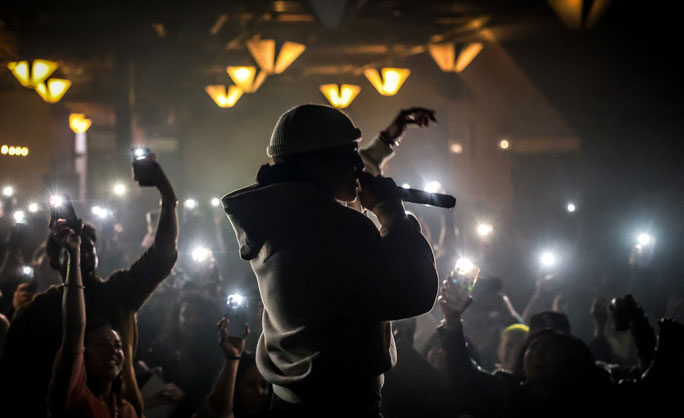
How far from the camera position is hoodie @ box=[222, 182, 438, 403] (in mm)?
2043

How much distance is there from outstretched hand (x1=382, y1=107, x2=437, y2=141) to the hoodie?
3.70ft

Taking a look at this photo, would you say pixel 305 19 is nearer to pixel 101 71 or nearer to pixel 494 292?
pixel 494 292

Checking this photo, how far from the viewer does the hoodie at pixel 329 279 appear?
2.04 m

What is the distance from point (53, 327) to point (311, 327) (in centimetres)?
197

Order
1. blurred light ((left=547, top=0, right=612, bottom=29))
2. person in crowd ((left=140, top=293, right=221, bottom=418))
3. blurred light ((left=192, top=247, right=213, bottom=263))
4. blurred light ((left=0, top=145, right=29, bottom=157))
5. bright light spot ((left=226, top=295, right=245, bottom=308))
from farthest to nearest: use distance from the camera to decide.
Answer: blurred light ((left=0, top=145, right=29, bottom=157)) < blurred light ((left=547, top=0, right=612, bottom=29)) < blurred light ((left=192, top=247, right=213, bottom=263)) < person in crowd ((left=140, top=293, right=221, bottom=418)) < bright light spot ((left=226, top=295, right=245, bottom=308))

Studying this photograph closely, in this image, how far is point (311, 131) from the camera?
220 centimetres

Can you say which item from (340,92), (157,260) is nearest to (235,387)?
(157,260)

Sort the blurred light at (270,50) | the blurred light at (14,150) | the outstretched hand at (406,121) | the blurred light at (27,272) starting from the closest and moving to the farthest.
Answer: the outstretched hand at (406,121) < the blurred light at (27,272) < the blurred light at (270,50) < the blurred light at (14,150)

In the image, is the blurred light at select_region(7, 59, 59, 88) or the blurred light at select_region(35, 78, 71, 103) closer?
the blurred light at select_region(7, 59, 59, 88)

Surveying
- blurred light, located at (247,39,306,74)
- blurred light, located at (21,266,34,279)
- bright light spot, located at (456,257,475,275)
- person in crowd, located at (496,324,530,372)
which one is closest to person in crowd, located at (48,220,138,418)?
bright light spot, located at (456,257,475,275)

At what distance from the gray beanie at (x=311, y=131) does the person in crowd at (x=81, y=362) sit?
1516 millimetres

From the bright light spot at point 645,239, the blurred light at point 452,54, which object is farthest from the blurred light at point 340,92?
the bright light spot at point 645,239

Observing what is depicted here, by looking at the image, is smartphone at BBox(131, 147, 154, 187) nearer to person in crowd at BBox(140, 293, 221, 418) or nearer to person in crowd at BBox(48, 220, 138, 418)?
person in crowd at BBox(48, 220, 138, 418)

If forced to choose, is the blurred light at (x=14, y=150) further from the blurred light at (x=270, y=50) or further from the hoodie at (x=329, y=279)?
the hoodie at (x=329, y=279)
